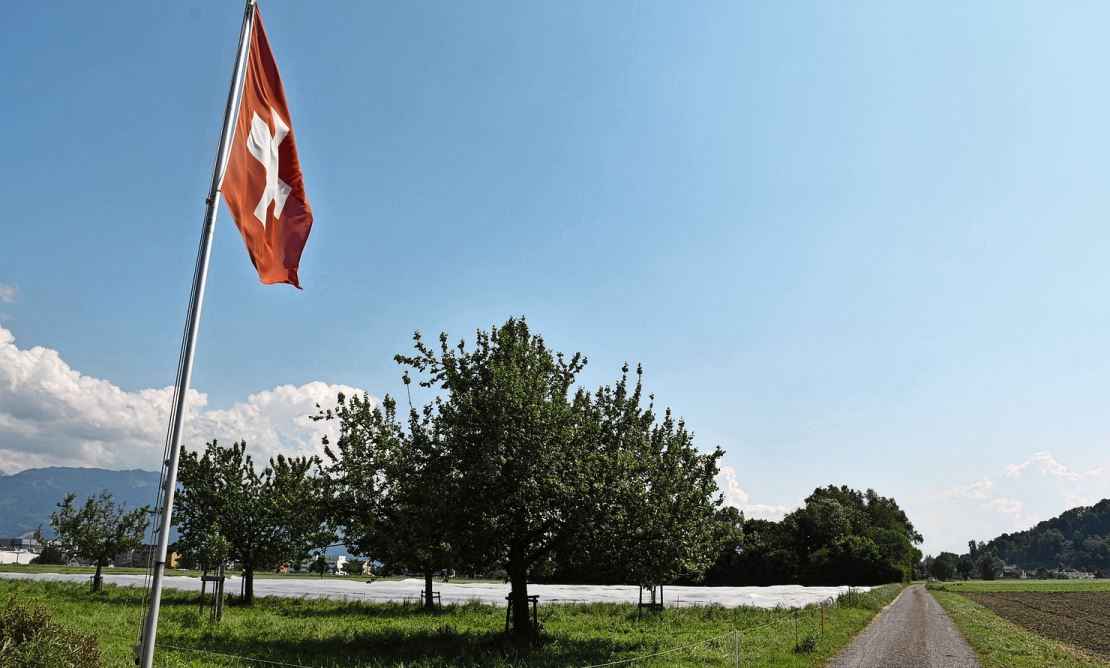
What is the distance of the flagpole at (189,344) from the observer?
800 centimetres

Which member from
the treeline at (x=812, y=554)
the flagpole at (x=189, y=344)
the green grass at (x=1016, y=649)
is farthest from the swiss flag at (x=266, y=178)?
the treeline at (x=812, y=554)

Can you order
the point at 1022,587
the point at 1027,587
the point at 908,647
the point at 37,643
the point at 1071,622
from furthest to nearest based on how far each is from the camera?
the point at 1022,587 < the point at 1027,587 < the point at 1071,622 < the point at 908,647 < the point at 37,643

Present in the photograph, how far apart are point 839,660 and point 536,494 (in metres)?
Result: 13.4

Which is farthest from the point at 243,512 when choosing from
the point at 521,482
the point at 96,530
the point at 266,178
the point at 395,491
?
the point at 266,178

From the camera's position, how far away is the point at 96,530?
44438mm

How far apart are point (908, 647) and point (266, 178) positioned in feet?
106

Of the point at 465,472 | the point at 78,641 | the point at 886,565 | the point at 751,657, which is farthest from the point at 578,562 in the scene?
the point at 886,565

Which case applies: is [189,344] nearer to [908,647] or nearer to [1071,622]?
[908,647]

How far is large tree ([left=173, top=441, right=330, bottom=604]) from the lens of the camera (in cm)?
4094

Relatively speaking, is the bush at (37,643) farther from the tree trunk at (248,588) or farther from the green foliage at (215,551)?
the tree trunk at (248,588)

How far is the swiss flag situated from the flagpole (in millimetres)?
359

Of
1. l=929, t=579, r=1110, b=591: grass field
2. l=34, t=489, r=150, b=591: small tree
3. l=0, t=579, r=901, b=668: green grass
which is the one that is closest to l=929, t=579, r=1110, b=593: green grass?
l=929, t=579, r=1110, b=591: grass field

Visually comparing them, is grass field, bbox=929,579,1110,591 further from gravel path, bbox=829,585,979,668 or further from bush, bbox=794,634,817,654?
bush, bbox=794,634,817,654

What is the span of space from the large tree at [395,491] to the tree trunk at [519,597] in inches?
94.8
